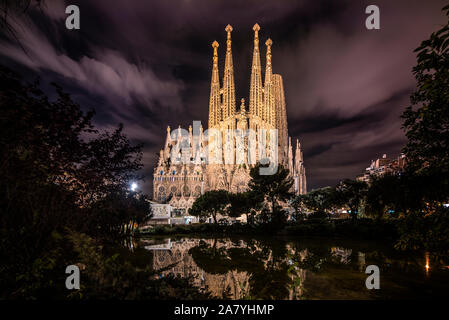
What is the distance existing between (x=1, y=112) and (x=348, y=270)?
12028 millimetres

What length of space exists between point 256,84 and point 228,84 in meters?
8.34

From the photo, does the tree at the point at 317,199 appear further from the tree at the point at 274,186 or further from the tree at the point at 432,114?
the tree at the point at 432,114

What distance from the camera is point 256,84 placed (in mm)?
61312

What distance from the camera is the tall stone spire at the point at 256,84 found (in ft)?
200

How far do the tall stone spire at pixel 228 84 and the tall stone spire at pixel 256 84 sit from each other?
574 centimetres

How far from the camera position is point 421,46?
2.92 meters

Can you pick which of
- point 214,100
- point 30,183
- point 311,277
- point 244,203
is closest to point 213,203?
point 244,203

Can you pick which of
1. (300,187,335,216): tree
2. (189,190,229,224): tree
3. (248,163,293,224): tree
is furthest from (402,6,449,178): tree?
(300,187,335,216): tree

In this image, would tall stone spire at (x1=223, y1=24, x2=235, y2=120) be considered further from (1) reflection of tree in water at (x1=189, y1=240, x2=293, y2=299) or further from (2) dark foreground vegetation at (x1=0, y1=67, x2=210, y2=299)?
(2) dark foreground vegetation at (x1=0, y1=67, x2=210, y2=299)

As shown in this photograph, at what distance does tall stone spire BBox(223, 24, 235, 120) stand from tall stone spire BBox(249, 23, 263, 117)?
574cm

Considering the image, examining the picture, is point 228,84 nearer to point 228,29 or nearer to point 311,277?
point 228,29

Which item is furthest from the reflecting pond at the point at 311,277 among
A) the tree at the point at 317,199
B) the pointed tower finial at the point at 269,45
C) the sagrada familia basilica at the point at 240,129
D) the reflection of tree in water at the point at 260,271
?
the pointed tower finial at the point at 269,45

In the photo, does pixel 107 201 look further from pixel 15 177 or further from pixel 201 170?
pixel 201 170
